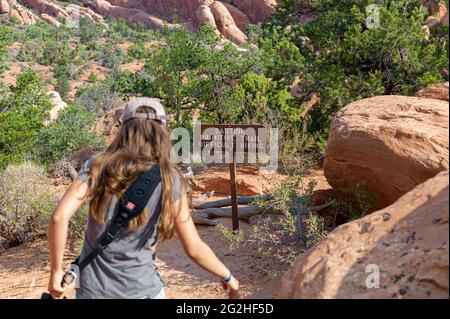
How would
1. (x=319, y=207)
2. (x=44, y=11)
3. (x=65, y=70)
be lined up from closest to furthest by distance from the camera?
(x=319, y=207) → (x=65, y=70) → (x=44, y=11)

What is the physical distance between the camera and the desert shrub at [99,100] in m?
21.0

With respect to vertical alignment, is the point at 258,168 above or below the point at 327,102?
below

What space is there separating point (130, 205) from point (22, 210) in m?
5.71

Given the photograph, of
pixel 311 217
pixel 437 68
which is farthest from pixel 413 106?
pixel 437 68

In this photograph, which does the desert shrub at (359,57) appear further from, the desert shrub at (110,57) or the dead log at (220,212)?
the desert shrub at (110,57)

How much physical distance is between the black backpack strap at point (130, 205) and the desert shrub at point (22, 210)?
517 cm

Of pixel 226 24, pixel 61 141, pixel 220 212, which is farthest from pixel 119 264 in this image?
pixel 226 24

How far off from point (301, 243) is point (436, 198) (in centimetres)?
310

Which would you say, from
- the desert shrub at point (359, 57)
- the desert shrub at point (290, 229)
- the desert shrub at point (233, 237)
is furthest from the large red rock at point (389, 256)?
the desert shrub at point (359, 57)

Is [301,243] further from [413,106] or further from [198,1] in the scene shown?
[198,1]

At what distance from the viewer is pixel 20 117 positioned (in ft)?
29.3

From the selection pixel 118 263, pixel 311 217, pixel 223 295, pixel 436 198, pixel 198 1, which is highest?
pixel 198 1

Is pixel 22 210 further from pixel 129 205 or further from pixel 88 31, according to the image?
pixel 88 31

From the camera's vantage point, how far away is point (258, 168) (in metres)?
10.3
